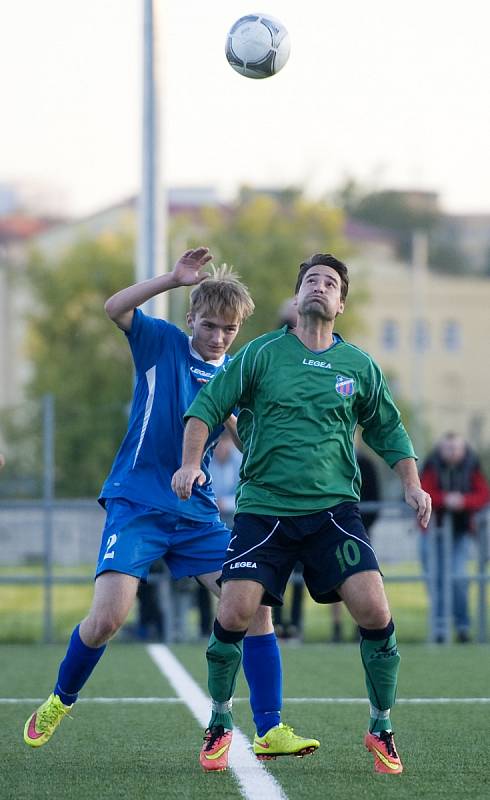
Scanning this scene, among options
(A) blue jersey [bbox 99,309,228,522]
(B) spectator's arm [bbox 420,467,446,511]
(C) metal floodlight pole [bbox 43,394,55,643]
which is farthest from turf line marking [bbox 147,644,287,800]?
(B) spectator's arm [bbox 420,467,446,511]

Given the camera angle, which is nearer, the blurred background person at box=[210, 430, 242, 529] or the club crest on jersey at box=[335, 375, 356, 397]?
the club crest on jersey at box=[335, 375, 356, 397]

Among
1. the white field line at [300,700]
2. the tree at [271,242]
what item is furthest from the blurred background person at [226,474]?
the tree at [271,242]

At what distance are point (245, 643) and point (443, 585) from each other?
731cm

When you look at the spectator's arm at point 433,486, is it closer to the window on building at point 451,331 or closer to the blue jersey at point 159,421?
the blue jersey at point 159,421

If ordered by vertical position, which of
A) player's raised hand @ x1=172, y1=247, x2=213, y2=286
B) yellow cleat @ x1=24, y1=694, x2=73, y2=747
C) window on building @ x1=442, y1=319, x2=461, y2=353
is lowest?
window on building @ x1=442, y1=319, x2=461, y2=353

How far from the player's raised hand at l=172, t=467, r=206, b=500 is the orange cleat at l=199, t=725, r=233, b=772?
3.13ft

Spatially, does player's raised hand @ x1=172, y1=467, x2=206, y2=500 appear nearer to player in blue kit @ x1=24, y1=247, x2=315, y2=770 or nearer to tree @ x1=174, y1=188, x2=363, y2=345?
player in blue kit @ x1=24, y1=247, x2=315, y2=770

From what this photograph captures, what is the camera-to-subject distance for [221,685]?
18.9 feet

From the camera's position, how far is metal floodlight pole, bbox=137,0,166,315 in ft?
44.7

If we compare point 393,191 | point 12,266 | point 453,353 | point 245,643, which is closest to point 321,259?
point 245,643

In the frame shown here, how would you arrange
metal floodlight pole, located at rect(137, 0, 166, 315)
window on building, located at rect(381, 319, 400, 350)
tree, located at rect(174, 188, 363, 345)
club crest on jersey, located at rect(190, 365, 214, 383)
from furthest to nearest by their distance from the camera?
1. window on building, located at rect(381, 319, 400, 350)
2. tree, located at rect(174, 188, 363, 345)
3. metal floodlight pole, located at rect(137, 0, 166, 315)
4. club crest on jersey, located at rect(190, 365, 214, 383)

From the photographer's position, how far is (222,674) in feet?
18.9

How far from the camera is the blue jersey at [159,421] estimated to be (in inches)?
241

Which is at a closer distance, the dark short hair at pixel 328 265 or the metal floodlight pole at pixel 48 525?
the dark short hair at pixel 328 265
